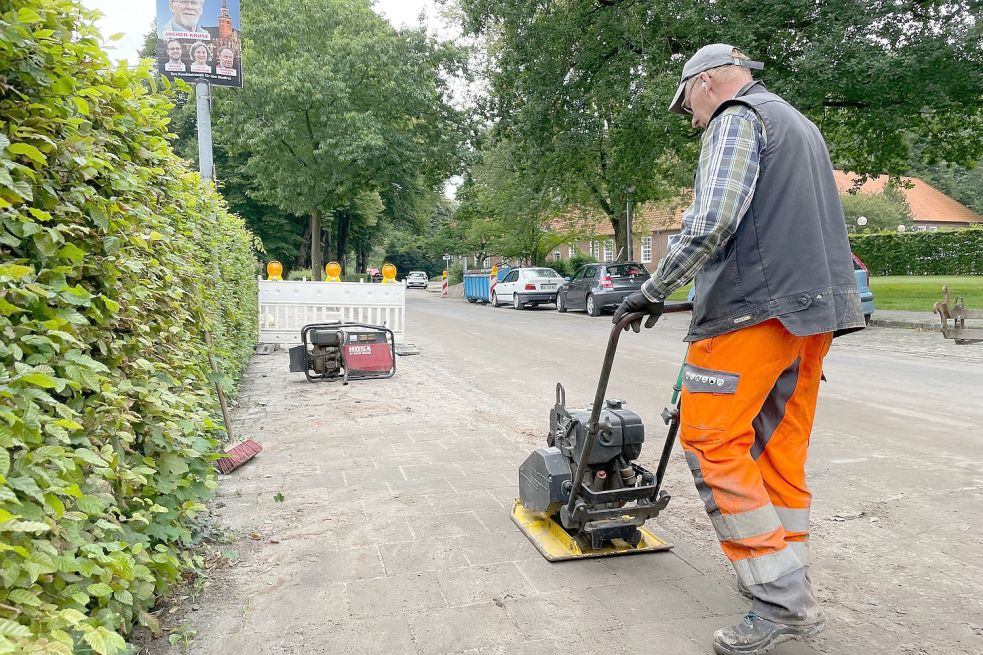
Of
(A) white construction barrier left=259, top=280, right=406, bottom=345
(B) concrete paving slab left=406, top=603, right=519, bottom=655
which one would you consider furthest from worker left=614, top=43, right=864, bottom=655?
(A) white construction barrier left=259, top=280, right=406, bottom=345

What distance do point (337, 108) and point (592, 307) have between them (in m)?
15.3

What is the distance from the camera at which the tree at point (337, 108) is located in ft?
96.8

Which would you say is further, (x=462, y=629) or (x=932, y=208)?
(x=932, y=208)

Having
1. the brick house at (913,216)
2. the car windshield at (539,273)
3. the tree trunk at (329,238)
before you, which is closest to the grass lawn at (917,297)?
the car windshield at (539,273)

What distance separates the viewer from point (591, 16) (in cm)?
1898

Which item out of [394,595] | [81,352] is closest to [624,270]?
[394,595]

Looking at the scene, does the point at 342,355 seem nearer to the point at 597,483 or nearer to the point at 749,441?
the point at 597,483

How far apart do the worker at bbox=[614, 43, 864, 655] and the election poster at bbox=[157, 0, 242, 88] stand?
8.01 metres

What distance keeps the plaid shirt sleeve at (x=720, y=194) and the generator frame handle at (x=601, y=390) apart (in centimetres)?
25

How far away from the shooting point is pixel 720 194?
8.53 ft

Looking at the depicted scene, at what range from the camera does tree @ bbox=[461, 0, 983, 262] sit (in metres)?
15.0

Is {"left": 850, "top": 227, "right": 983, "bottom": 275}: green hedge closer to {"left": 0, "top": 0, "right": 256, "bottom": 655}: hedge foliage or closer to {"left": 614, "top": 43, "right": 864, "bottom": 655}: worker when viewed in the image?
{"left": 614, "top": 43, "right": 864, "bottom": 655}: worker

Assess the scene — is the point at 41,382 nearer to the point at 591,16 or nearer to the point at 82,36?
the point at 82,36

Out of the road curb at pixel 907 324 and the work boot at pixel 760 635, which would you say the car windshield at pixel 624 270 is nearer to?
the road curb at pixel 907 324
